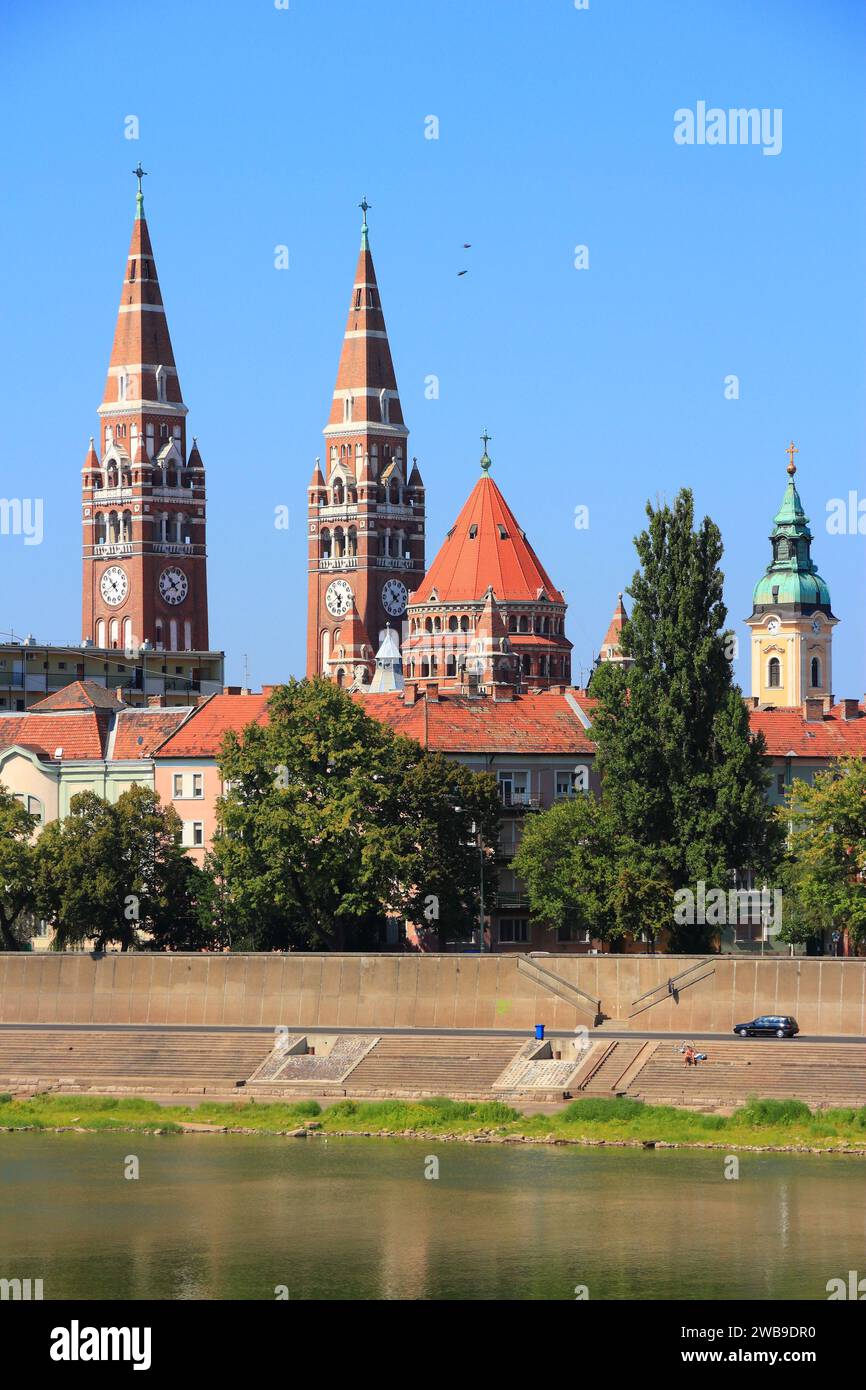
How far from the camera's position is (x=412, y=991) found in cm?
8975

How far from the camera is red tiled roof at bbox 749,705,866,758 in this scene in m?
112

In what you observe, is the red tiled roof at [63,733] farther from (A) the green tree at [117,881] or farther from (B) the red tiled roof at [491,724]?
(A) the green tree at [117,881]

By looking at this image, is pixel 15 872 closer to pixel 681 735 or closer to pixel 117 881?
pixel 117 881

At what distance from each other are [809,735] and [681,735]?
2109 centimetres

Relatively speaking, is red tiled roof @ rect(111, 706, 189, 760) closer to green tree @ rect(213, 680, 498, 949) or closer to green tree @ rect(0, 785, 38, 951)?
green tree @ rect(0, 785, 38, 951)

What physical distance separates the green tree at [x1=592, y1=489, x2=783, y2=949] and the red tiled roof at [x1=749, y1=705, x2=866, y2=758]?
633 inches

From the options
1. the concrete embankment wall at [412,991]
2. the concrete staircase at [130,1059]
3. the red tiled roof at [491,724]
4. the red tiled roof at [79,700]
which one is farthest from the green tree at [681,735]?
the red tiled roof at [79,700]

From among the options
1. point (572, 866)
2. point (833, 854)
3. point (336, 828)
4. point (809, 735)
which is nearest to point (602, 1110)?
point (833, 854)

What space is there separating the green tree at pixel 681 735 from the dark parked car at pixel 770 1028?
926cm

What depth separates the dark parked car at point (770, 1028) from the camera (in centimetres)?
8300

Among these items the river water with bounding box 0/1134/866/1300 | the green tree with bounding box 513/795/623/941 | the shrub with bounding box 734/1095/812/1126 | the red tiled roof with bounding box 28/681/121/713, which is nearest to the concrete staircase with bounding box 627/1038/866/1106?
the shrub with bounding box 734/1095/812/1126
